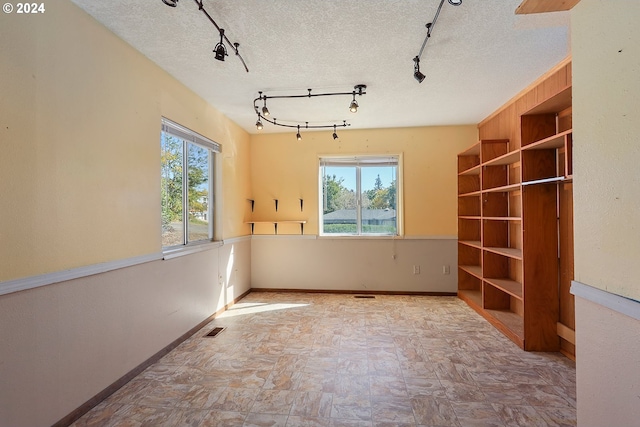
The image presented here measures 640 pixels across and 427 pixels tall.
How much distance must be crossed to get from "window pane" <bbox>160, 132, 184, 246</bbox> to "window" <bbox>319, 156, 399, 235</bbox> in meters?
2.32

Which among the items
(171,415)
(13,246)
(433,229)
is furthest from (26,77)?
(433,229)

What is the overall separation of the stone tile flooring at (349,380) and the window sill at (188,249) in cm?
90

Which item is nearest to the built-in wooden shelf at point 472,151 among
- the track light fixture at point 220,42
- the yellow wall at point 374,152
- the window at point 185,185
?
the yellow wall at point 374,152

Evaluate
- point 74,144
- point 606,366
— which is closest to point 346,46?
point 74,144

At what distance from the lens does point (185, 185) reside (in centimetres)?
320

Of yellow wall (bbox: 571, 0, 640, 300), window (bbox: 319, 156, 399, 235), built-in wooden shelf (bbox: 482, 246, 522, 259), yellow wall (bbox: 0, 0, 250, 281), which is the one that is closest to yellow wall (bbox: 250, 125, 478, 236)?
window (bbox: 319, 156, 399, 235)

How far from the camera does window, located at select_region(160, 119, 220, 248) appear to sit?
287 cm

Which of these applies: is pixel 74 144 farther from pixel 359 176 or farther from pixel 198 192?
pixel 359 176

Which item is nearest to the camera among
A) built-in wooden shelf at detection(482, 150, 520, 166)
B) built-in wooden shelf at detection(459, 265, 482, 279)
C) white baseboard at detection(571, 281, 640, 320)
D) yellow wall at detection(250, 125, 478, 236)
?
white baseboard at detection(571, 281, 640, 320)

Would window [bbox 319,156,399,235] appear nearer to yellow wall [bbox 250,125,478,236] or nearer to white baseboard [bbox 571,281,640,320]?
yellow wall [bbox 250,125,478,236]

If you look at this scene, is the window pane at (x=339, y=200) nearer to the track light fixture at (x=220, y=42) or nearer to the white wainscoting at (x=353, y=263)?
the white wainscoting at (x=353, y=263)

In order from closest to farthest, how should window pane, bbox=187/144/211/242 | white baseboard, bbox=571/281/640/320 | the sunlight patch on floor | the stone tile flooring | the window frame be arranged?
white baseboard, bbox=571/281/640/320 → the stone tile flooring → window pane, bbox=187/144/211/242 → the sunlight patch on floor → the window frame

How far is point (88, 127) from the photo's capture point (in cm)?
192

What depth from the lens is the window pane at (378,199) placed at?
475 centimetres
